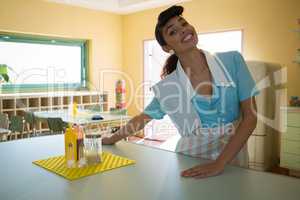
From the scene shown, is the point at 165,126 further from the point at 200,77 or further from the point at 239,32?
the point at 200,77

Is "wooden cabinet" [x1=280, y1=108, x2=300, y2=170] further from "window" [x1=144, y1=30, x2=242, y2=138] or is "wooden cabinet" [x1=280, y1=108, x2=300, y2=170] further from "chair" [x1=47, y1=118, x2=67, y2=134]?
"chair" [x1=47, y1=118, x2=67, y2=134]

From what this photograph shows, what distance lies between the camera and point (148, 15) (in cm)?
Answer: 585

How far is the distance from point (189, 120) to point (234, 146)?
335 millimetres

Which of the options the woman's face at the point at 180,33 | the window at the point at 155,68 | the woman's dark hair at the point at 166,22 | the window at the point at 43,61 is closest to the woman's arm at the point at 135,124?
the woman's dark hair at the point at 166,22

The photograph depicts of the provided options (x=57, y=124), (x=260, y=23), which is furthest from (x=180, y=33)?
(x=260, y=23)

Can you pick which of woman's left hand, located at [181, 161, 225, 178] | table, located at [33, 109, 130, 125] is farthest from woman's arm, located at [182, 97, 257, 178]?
table, located at [33, 109, 130, 125]

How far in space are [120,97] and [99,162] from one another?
4.72 metres

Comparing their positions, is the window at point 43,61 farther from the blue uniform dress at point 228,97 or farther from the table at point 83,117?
the blue uniform dress at point 228,97

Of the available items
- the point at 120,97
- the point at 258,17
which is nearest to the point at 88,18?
the point at 120,97

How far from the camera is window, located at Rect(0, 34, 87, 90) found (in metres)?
4.99

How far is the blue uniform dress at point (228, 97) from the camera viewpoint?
1.43 m

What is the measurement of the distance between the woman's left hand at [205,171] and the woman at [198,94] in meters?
0.17

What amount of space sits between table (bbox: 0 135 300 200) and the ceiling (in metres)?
4.28

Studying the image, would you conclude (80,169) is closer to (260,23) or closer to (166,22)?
(166,22)
